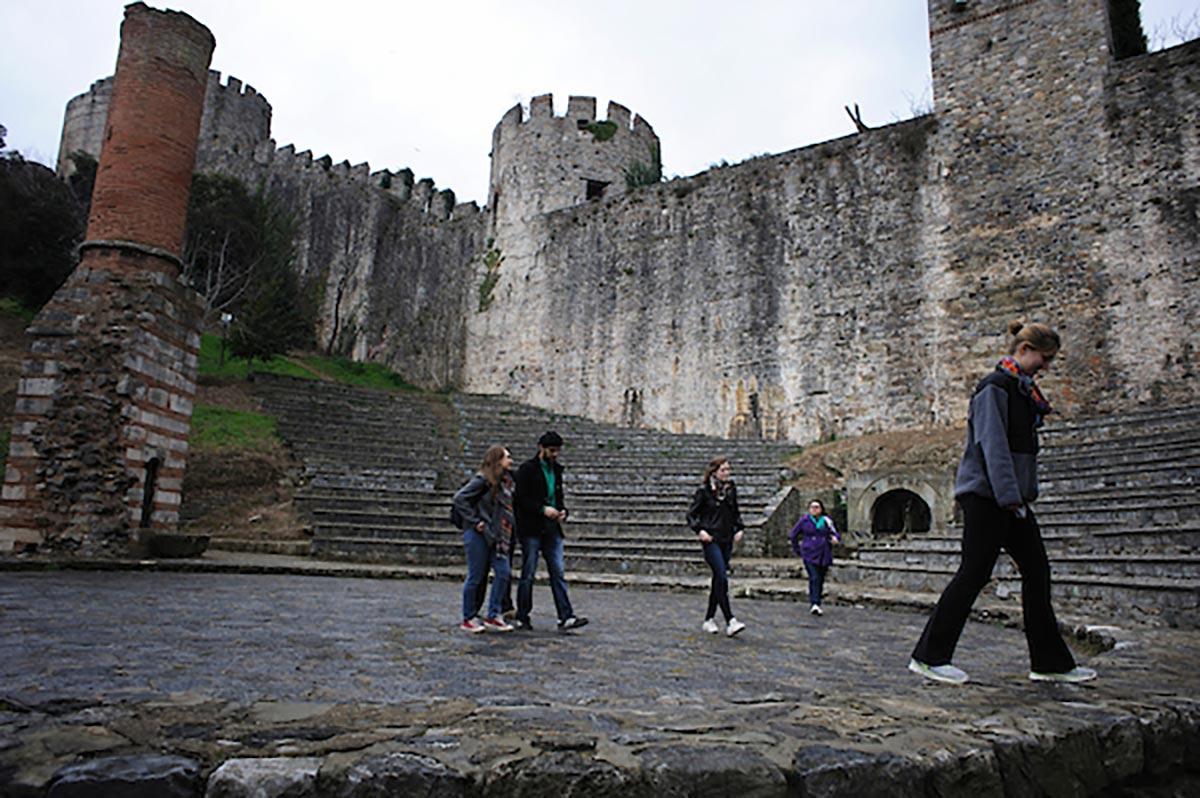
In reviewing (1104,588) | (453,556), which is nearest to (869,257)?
(453,556)

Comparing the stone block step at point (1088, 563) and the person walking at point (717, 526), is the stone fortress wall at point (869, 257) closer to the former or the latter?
the stone block step at point (1088, 563)

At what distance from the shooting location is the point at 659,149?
1122 inches

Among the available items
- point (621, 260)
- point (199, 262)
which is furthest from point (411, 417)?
point (199, 262)

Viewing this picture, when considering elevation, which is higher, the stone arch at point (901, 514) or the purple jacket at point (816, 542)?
the stone arch at point (901, 514)

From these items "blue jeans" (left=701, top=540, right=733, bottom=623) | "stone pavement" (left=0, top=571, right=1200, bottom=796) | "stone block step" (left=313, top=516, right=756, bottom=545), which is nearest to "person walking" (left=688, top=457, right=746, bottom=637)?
"blue jeans" (left=701, top=540, right=733, bottom=623)

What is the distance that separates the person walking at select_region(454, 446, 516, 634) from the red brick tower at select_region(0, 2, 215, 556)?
704cm

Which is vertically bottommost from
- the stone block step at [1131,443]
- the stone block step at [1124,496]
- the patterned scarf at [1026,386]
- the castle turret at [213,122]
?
the stone block step at [1124,496]

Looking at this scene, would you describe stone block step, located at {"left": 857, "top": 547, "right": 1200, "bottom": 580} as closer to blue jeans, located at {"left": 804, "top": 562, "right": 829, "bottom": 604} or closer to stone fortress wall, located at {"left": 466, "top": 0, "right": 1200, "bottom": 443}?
blue jeans, located at {"left": 804, "top": 562, "right": 829, "bottom": 604}

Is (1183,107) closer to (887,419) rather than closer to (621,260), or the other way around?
(887,419)

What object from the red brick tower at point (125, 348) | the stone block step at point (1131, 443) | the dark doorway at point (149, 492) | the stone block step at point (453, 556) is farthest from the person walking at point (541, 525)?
the stone block step at point (1131, 443)

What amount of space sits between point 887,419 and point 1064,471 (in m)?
7.12

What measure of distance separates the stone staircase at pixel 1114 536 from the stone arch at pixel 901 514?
2.78 metres

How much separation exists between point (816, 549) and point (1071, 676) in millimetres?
4454

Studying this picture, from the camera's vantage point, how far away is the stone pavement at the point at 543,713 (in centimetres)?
183
